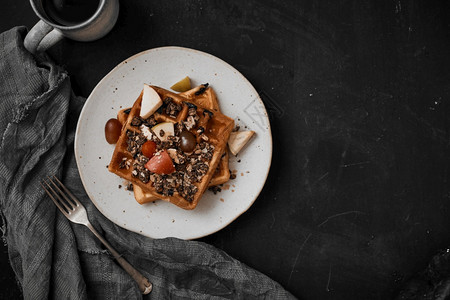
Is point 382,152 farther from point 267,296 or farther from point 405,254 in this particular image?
point 267,296

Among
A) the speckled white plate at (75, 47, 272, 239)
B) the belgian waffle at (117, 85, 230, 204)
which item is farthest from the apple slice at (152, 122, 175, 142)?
the speckled white plate at (75, 47, 272, 239)

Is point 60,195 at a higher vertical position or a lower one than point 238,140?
lower

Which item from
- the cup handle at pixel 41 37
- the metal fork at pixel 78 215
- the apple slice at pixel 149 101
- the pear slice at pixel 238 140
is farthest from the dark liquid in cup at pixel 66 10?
the pear slice at pixel 238 140

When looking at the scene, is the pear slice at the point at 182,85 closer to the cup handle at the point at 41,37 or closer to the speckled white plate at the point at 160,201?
the speckled white plate at the point at 160,201

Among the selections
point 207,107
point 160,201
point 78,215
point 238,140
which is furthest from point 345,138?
point 78,215

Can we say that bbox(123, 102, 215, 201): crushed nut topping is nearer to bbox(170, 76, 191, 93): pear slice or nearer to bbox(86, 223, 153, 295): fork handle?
bbox(170, 76, 191, 93): pear slice

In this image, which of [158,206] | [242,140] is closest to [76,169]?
[158,206]

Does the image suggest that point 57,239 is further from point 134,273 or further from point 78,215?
point 134,273
